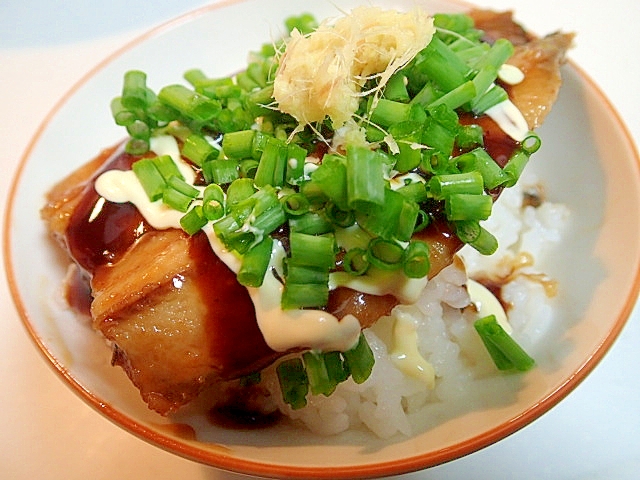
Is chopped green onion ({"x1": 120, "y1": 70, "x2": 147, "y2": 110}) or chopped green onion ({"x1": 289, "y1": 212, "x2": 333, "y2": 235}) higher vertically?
chopped green onion ({"x1": 120, "y1": 70, "x2": 147, "y2": 110})

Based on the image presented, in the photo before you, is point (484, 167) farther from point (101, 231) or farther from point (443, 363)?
point (101, 231)

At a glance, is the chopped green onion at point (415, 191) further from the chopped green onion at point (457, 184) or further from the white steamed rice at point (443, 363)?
the white steamed rice at point (443, 363)

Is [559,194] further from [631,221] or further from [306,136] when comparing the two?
[306,136]

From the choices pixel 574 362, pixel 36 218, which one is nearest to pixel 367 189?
pixel 574 362

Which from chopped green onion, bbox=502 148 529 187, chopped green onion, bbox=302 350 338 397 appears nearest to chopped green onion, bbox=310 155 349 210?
chopped green onion, bbox=302 350 338 397

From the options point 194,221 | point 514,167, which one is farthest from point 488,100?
point 194,221

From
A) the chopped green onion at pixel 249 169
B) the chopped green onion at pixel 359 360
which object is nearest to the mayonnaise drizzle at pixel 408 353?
the chopped green onion at pixel 359 360

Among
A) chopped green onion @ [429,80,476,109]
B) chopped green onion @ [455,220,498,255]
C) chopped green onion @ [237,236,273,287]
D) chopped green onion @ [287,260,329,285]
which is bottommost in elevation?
chopped green onion @ [455,220,498,255]

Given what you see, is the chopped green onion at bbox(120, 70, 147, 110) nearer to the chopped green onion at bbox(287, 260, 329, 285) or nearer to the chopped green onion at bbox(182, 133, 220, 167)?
the chopped green onion at bbox(182, 133, 220, 167)
